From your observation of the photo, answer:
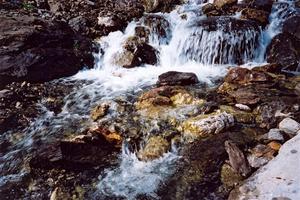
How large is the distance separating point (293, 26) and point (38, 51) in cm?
666

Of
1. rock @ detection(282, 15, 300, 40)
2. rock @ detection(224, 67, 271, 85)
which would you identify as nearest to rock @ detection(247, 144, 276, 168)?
rock @ detection(224, 67, 271, 85)

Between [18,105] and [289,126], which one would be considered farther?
[18,105]

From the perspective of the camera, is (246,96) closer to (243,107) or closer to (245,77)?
(243,107)

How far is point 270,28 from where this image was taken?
999 centimetres

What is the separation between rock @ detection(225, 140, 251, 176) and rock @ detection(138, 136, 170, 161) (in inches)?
38.0

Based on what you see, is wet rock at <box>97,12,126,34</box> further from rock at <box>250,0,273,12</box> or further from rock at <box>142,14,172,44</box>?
rock at <box>250,0,273,12</box>

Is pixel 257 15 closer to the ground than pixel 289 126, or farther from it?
farther from it

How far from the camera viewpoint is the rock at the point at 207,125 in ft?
19.4

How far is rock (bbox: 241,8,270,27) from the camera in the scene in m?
10.0

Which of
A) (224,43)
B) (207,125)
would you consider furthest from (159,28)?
(207,125)

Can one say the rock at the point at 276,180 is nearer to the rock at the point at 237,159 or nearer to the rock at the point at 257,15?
the rock at the point at 237,159

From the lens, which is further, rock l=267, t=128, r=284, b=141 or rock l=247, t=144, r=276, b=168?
rock l=267, t=128, r=284, b=141

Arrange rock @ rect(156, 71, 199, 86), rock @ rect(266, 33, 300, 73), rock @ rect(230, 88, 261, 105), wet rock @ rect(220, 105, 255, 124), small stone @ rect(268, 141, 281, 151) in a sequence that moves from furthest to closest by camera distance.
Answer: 1. rock @ rect(266, 33, 300, 73)
2. rock @ rect(156, 71, 199, 86)
3. rock @ rect(230, 88, 261, 105)
4. wet rock @ rect(220, 105, 255, 124)
5. small stone @ rect(268, 141, 281, 151)

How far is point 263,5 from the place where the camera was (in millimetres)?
10477
